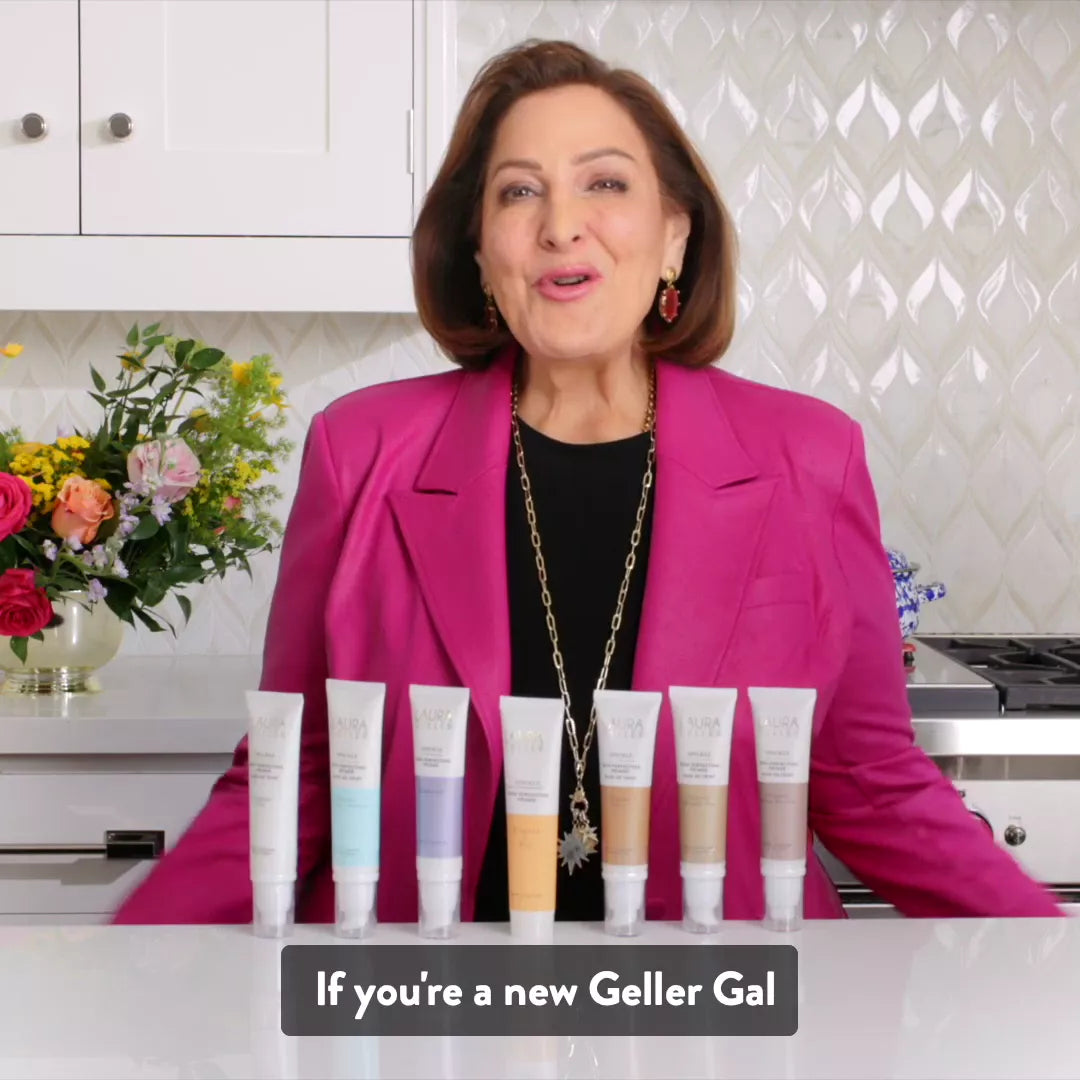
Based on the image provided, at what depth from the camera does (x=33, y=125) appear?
2.07 metres

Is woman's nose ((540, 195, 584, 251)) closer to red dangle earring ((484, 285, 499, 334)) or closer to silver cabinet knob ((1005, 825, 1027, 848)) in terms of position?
red dangle earring ((484, 285, 499, 334))

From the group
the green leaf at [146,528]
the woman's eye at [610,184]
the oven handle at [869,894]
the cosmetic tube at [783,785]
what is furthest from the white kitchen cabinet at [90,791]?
the cosmetic tube at [783,785]

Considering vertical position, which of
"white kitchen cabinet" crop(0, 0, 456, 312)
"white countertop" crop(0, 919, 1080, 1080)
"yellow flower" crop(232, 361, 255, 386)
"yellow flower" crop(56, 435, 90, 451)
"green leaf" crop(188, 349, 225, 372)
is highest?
A: "white kitchen cabinet" crop(0, 0, 456, 312)

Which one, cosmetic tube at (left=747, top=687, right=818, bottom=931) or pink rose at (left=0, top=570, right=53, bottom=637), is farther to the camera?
pink rose at (left=0, top=570, right=53, bottom=637)

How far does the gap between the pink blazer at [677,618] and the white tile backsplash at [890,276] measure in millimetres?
1138

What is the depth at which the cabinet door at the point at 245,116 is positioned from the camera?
82.0 inches

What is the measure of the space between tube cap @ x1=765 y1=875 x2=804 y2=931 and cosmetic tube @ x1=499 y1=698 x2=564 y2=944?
0.14m

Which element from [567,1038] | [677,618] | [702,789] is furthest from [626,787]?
[677,618]

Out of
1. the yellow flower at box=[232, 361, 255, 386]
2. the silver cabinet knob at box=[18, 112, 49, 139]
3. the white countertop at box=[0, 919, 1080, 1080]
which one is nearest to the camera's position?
the white countertop at box=[0, 919, 1080, 1080]

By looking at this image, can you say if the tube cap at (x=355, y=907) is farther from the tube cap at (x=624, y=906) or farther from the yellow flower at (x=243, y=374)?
the yellow flower at (x=243, y=374)

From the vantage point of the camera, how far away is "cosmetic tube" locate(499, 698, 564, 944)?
84cm

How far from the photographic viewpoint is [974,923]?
37.1 inches

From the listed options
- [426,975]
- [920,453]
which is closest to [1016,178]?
[920,453]

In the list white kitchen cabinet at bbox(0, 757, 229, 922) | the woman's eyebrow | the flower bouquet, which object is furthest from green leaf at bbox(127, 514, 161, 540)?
the woman's eyebrow
